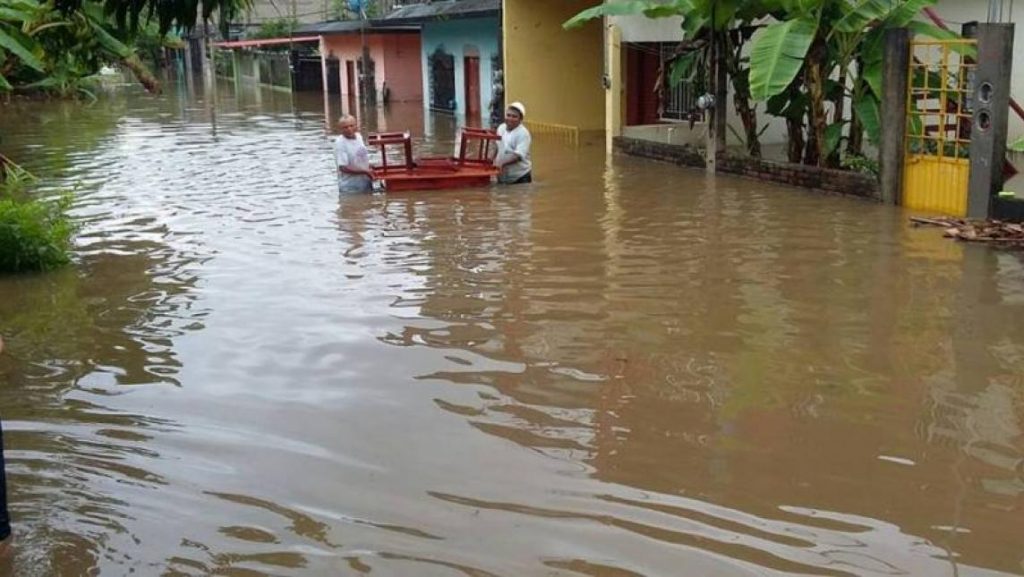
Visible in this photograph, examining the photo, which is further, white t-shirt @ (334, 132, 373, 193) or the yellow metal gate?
white t-shirt @ (334, 132, 373, 193)

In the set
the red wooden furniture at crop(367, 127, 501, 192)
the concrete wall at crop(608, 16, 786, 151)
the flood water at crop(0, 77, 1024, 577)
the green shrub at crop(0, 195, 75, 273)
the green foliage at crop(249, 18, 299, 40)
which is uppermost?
the green foliage at crop(249, 18, 299, 40)

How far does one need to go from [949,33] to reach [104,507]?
11.2m

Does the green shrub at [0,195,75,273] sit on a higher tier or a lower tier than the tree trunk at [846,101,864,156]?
lower

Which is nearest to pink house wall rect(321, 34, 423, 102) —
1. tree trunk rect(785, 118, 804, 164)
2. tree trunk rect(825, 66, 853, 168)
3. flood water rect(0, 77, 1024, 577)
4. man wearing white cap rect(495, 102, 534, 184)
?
man wearing white cap rect(495, 102, 534, 184)

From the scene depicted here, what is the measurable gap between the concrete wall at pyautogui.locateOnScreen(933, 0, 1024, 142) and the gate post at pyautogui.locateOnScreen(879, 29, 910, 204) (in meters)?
2.60

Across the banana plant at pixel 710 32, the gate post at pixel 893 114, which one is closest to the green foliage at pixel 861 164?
the gate post at pixel 893 114

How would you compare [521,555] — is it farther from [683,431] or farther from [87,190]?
[87,190]

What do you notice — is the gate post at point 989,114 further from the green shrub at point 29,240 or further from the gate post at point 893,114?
the green shrub at point 29,240

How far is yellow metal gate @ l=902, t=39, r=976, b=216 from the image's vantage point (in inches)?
491

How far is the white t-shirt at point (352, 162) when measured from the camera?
14836mm

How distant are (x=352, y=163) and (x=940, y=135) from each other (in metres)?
7.39

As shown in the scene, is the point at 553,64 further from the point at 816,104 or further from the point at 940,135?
the point at 940,135

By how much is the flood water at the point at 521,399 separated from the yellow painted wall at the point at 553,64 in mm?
13641

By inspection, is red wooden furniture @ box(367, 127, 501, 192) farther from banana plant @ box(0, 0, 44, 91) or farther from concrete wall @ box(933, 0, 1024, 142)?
concrete wall @ box(933, 0, 1024, 142)
